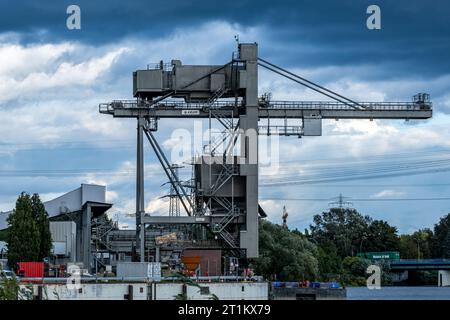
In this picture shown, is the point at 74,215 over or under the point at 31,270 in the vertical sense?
over

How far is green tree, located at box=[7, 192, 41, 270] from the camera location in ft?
259

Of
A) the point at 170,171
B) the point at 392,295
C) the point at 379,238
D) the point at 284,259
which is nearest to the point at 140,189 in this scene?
the point at 170,171

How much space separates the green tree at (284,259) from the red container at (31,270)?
138 feet

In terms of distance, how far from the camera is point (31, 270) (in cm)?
6788

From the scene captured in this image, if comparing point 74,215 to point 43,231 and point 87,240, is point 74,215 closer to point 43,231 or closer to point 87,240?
point 43,231

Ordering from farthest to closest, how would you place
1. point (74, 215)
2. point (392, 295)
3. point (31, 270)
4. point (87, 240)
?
point (392, 295) < point (74, 215) < point (87, 240) < point (31, 270)

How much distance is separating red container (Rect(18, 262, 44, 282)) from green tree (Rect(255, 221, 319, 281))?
1655 inches

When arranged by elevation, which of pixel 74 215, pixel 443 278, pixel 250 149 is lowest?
pixel 443 278

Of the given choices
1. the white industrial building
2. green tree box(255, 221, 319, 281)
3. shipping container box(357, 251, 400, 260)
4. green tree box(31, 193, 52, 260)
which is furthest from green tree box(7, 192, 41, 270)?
shipping container box(357, 251, 400, 260)

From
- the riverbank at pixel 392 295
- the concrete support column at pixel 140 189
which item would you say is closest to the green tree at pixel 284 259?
the riverbank at pixel 392 295

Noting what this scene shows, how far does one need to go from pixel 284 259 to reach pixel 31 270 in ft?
154
